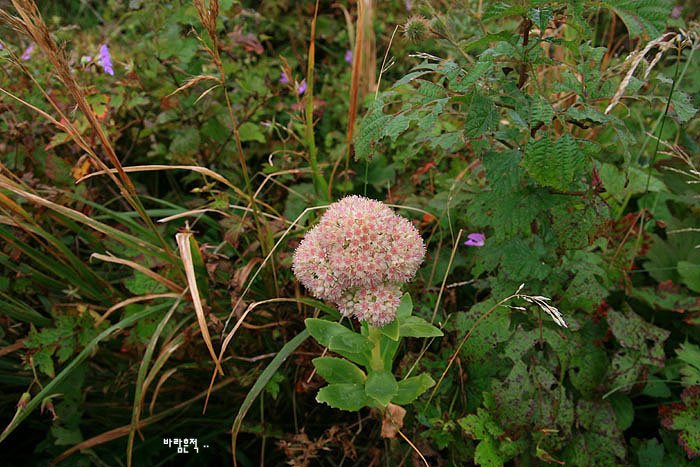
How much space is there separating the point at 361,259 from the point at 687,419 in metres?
1.07

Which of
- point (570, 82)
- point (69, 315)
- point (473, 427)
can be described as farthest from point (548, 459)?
point (69, 315)

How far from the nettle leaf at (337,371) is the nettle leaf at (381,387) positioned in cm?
5

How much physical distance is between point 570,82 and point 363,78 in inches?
53.7

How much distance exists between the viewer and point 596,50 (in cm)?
126

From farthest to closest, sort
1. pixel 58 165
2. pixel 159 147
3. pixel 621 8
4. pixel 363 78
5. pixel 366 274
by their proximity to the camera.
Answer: pixel 363 78
pixel 159 147
pixel 58 165
pixel 621 8
pixel 366 274

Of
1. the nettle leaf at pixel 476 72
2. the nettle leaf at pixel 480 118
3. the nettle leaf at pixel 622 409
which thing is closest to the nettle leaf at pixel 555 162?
the nettle leaf at pixel 480 118

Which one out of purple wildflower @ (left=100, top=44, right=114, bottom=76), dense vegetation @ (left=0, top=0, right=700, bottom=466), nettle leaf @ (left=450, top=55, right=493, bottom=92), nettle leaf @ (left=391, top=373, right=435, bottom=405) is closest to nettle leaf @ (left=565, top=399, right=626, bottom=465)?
dense vegetation @ (left=0, top=0, right=700, bottom=466)

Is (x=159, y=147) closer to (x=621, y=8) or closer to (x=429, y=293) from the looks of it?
(x=429, y=293)

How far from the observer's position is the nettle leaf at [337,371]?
3.92 ft

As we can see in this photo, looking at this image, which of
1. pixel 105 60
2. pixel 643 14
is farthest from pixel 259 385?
pixel 105 60

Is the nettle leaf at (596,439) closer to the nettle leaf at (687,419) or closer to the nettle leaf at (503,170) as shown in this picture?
the nettle leaf at (687,419)

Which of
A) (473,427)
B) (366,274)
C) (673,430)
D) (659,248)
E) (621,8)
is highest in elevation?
(621,8)

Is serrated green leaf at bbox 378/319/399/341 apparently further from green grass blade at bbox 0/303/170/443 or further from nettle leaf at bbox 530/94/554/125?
green grass blade at bbox 0/303/170/443

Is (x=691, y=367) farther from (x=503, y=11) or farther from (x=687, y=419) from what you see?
(x=503, y=11)
